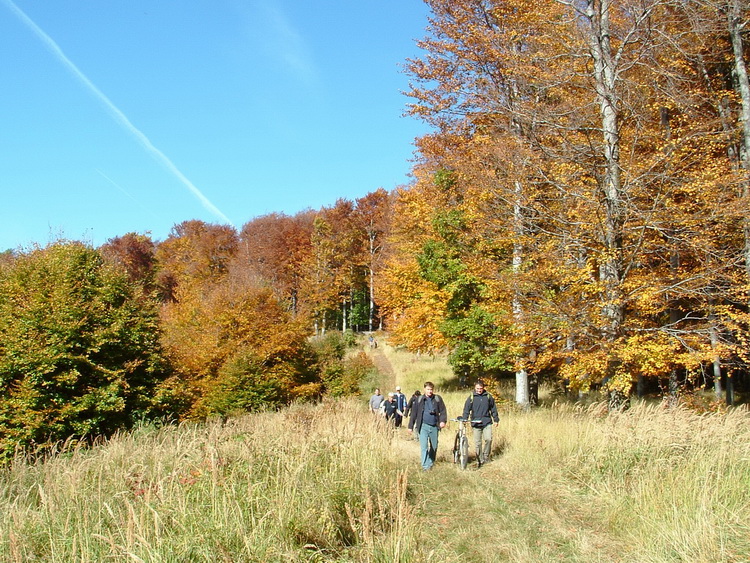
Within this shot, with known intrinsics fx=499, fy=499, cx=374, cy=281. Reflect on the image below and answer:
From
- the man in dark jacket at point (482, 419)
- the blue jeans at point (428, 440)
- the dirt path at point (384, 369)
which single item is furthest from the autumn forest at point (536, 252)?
the dirt path at point (384, 369)

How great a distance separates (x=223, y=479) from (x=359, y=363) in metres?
22.6

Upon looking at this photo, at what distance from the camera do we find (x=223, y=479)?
4.45 metres

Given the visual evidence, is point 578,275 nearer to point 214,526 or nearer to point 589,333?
point 589,333

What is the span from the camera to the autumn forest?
948 centimetres

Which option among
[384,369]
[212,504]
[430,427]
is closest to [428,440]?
[430,427]

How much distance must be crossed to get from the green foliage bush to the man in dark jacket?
8.80 meters

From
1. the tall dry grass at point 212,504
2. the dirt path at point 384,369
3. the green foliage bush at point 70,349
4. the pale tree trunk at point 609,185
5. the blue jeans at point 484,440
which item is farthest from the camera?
the dirt path at point 384,369

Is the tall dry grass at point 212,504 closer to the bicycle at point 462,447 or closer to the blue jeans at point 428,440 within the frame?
the blue jeans at point 428,440

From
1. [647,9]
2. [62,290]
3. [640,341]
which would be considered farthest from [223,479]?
[62,290]

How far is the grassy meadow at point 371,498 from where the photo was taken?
12.2 feet

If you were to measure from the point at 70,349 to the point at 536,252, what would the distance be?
12.2 m

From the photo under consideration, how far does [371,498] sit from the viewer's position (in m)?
5.05

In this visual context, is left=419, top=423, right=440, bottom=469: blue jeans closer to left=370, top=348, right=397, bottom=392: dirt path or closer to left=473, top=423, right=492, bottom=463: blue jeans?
left=473, top=423, right=492, bottom=463: blue jeans

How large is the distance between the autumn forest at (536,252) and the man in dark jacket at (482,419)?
190cm
